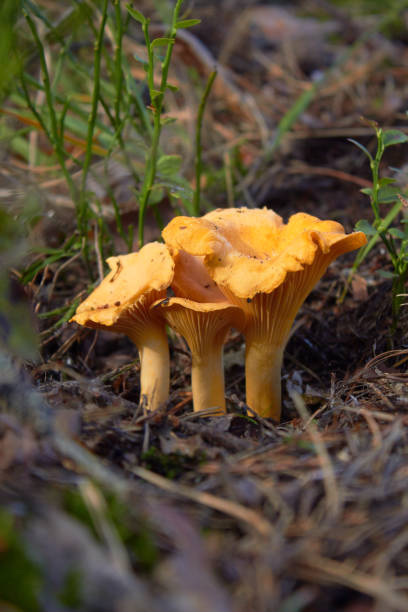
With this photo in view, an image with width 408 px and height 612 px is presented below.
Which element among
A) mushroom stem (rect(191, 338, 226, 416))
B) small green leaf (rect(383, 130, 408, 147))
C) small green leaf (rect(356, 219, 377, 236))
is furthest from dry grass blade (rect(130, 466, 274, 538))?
small green leaf (rect(383, 130, 408, 147))

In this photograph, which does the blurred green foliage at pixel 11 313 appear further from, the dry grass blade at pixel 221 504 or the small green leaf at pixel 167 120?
the small green leaf at pixel 167 120

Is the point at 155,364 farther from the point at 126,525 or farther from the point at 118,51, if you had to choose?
the point at 118,51

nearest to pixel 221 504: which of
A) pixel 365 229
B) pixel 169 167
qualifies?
pixel 365 229

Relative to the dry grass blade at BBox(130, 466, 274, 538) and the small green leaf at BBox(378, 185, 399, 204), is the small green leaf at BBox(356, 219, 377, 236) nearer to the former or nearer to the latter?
the small green leaf at BBox(378, 185, 399, 204)

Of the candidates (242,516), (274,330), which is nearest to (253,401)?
(274,330)

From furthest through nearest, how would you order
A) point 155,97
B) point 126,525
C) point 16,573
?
point 155,97 < point 126,525 < point 16,573

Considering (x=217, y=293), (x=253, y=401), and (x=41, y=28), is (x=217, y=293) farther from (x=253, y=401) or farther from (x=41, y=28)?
(x=41, y=28)
